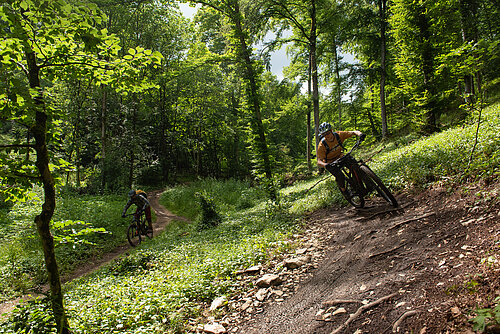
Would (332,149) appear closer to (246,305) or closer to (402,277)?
(402,277)

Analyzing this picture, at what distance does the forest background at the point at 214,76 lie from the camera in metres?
2.71

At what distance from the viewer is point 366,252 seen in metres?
4.32

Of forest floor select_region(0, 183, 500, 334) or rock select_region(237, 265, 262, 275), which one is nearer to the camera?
forest floor select_region(0, 183, 500, 334)

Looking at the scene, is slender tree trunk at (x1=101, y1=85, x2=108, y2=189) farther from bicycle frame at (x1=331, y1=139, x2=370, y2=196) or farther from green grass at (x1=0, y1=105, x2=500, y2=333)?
bicycle frame at (x1=331, y1=139, x2=370, y2=196)

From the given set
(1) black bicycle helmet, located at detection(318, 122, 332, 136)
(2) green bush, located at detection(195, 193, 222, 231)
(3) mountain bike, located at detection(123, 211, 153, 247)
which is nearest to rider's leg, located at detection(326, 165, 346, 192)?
(1) black bicycle helmet, located at detection(318, 122, 332, 136)

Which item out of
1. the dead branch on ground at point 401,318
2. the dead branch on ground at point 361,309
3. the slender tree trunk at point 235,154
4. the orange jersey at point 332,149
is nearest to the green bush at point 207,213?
the orange jersey at point 332,149

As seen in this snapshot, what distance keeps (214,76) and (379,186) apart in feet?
80.0

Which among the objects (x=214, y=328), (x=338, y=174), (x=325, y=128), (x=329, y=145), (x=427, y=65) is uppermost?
(x=427, y=65)

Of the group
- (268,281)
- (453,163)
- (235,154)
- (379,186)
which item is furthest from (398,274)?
(235,154)

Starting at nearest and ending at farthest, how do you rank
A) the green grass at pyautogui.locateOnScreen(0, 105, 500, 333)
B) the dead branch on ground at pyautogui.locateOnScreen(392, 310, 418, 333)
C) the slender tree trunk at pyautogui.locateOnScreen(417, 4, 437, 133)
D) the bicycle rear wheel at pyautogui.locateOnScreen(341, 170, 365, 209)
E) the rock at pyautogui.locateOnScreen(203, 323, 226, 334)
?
the dead branch on ground at pyautogui.locateOnScreen(392, 310, 418, 333), the rock at pyautogui.locateOnScreen(203, 323, 226, 334), the green grass at pyautogui.locateOnScreen(0, 105, 500, 333), the bicycle rear wheel at pyautogui.locateOnScreen(341, 170, 365, 209), the slender tree trunk at pyautogui.locateOnScreen(417, 4, 437, 133)

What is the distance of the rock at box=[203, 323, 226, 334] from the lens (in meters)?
3.50

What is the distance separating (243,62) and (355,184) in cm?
971

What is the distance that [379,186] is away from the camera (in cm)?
587

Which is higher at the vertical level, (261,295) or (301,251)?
(301,251)
